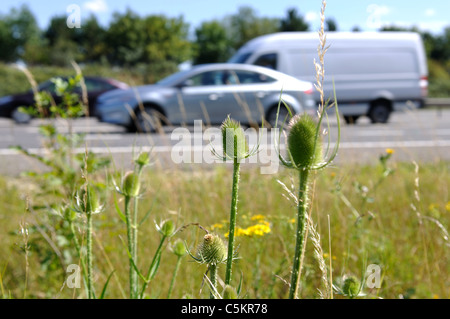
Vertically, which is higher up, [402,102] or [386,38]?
[386,38]

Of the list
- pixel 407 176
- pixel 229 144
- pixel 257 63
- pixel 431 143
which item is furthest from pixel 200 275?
pixel 257 63

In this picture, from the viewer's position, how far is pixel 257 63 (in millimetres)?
9344

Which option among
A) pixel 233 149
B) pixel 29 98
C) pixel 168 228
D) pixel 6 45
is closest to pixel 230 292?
pixel 233 149

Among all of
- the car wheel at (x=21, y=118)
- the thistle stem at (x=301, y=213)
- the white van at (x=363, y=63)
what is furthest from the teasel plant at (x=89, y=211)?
the car wheel at (x=21, y=118)

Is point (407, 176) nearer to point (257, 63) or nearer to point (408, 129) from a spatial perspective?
point (257, 63)

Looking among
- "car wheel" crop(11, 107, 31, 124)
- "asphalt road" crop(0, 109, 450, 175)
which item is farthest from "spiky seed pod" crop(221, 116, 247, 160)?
"car wheel" crop(11, 107, 31, 124)

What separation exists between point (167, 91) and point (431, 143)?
452 centimetres

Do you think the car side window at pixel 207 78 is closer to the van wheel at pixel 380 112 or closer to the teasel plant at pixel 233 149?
the van wheel at pixel 380 112

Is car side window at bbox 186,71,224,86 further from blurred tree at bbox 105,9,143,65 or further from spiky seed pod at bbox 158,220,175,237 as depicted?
blurred tree at bbox 105,9,143,65

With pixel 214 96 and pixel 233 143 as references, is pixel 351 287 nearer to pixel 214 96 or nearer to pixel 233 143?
pixel 233 143

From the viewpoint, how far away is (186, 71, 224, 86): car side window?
27.3 feet

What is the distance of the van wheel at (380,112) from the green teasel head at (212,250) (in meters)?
10.3

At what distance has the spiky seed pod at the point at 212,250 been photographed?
2.62 ft

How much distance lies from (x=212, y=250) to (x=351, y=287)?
30 cm
